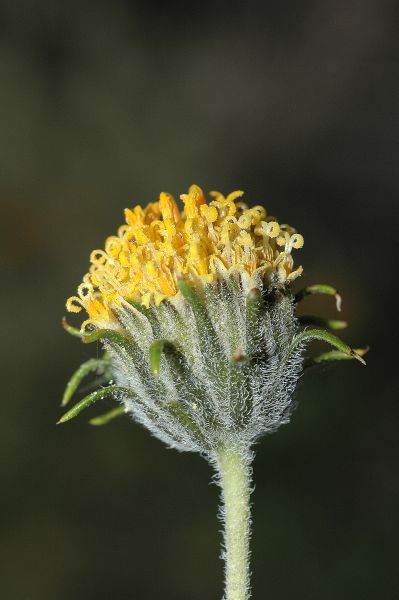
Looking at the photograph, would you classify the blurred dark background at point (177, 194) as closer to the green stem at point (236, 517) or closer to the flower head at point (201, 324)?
the green stem at point (236, 517)

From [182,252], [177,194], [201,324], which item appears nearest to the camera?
[201,324]

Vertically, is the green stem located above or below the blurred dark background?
below

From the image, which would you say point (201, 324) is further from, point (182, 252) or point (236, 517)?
point (236, 517)

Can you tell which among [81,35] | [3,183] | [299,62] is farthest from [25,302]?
[299,62]

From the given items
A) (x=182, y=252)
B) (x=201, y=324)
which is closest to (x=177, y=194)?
(x=182, y=252)

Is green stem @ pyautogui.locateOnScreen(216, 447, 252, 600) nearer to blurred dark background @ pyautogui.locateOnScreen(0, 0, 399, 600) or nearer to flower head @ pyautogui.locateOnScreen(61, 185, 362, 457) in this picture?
flower head @ pyautogui.locateOnScreen(61, 185, 362, 457)

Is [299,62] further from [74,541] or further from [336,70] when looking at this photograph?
[74,541]

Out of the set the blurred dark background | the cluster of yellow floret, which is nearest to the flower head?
the cluster of yellow floret
